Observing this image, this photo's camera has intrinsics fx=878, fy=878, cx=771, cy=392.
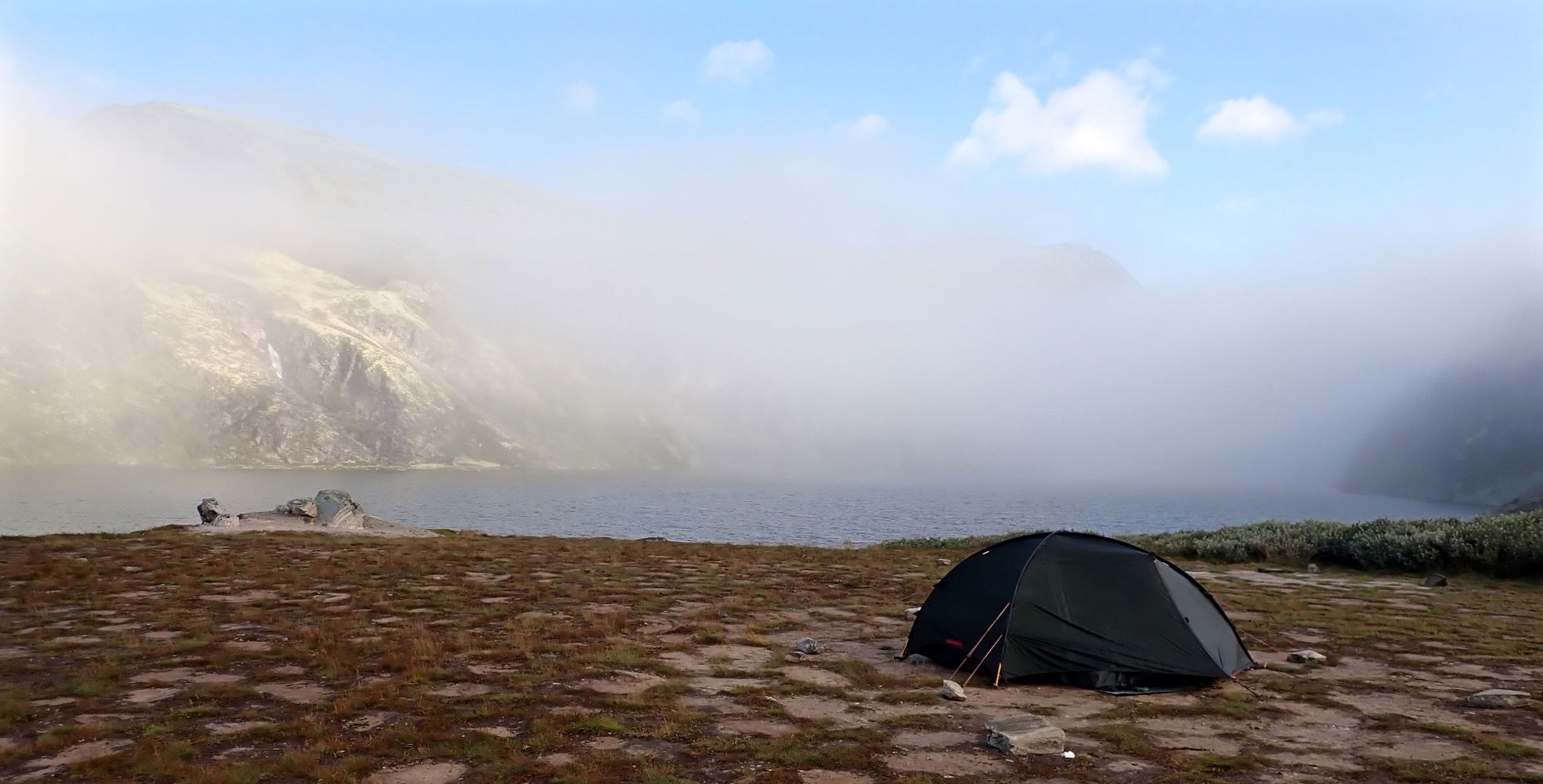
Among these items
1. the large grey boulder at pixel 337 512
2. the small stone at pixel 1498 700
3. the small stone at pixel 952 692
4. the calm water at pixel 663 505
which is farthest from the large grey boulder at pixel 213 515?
the small stone at pixel 1498 700

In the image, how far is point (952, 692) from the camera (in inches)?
469

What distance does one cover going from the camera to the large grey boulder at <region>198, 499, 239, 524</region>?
36469mm

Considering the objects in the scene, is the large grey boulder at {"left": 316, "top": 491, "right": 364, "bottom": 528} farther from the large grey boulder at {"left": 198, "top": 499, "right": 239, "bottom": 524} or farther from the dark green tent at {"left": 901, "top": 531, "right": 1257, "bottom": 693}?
the dark green tent at {"left": 901, "top": 531, "right": 1257, "bottom": 693}

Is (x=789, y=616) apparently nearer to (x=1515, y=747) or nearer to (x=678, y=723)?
(x=678, y=723)

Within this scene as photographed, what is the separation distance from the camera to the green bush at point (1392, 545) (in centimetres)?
2572

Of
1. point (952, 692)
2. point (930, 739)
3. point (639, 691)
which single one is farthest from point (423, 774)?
point (952, 692)

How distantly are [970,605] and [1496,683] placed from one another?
7.66 meters

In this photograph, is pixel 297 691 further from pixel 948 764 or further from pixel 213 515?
pixel 213 515

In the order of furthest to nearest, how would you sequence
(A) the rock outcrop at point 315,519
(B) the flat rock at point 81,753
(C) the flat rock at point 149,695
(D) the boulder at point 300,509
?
(D) the boulder at point 300,509 → (A) the rock outcrop at point 315,519 → (C) the flat rock at point 149,695 → (B) the flat rock at point 81,753

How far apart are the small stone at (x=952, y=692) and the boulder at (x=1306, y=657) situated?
6.35 metres

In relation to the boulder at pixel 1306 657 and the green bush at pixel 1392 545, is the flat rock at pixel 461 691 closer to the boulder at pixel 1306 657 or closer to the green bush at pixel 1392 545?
the boulder at pixel 1306 657

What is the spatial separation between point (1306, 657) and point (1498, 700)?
2.86 metres

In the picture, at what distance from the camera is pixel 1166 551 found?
32906 millimetres

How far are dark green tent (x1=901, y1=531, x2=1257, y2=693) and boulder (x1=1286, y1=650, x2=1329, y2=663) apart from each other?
1161mm
